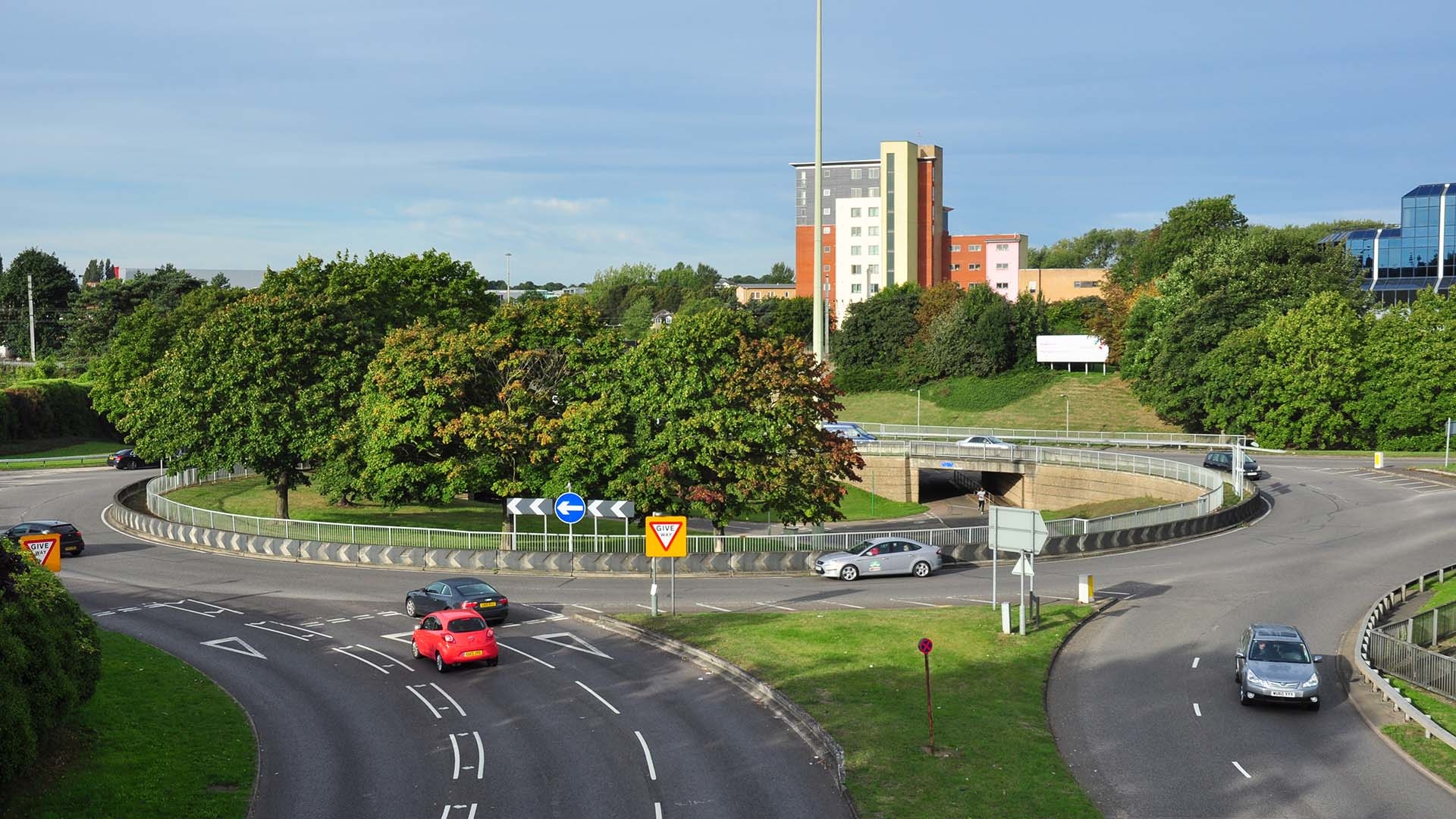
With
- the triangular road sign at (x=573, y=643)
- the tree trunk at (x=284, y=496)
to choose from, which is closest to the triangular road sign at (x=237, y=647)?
the triangular road sign at (x=573, y=643)

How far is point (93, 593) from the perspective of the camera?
3909 cm

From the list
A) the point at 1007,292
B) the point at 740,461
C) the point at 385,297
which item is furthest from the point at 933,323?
the point at 740,461

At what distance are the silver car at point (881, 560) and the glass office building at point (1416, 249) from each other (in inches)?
3903

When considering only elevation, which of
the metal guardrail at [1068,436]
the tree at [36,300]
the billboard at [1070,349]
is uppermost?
the tree at [36,300]

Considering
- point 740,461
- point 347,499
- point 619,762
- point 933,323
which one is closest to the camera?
point 619,762

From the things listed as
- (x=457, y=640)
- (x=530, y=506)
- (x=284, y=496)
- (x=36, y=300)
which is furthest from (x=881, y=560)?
(x=36, y=300)

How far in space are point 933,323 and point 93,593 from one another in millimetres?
95061

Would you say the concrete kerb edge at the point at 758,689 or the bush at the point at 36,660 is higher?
the bush at the point at 36,660

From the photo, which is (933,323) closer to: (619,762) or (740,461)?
(740,461)

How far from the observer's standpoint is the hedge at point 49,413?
3623 inches

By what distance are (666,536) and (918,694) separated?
→ 33.9 feet

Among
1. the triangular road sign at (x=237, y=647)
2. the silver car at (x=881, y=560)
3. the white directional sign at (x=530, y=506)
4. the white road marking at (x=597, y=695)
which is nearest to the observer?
the white road marking at (x=597, y=695)

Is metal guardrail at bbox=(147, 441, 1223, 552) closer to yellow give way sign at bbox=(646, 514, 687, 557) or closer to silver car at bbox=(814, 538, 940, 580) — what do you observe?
silver car at bbox=(814, 538, 940, 580)

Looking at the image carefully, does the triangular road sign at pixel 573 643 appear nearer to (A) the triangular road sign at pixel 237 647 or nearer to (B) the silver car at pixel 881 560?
(A) the triangular road sign at pixel 237 647
